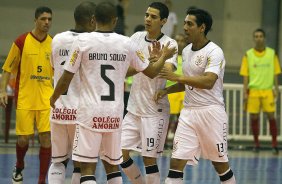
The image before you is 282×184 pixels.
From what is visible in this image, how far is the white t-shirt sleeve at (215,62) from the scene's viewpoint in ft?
29.8

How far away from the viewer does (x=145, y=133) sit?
978 centimetres

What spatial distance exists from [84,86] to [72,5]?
11629 millimetres

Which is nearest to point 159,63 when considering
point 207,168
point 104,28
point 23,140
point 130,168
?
point 104,28

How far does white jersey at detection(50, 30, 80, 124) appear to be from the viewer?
9109mm

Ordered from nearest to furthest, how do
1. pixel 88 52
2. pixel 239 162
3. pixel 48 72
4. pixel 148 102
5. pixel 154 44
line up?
pixel 88 52, pixel 154 44, pixel 148 102, pixel 48 72, pixel 239 162

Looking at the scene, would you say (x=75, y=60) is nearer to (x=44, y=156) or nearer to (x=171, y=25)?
(x=44, y=156)

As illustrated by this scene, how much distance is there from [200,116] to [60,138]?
5.15 ft

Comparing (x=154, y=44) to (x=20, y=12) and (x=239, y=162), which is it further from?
(x=20, y=12)

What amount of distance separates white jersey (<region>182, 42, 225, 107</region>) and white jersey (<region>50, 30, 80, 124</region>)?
1250 mm

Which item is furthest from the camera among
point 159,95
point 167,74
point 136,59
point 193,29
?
point 159,95

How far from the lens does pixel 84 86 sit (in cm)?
829

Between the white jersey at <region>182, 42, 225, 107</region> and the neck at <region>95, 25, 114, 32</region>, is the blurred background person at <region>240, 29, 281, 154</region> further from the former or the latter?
the neck at <region>95, 25, 114, 32</region>

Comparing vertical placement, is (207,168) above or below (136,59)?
below

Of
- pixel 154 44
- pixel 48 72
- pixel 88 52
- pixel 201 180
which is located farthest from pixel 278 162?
pixel 88 52
